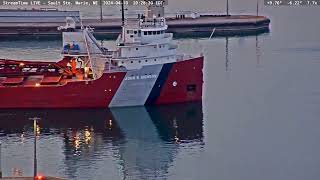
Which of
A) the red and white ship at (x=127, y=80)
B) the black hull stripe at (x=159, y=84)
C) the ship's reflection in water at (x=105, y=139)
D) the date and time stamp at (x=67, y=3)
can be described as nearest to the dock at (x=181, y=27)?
the date and time stamp at (x=67, y=3)


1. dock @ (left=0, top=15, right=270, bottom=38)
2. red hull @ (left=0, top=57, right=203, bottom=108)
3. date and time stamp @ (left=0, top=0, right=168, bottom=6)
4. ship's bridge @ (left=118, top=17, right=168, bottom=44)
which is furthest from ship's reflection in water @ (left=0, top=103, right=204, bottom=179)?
date and time stamp @ (left=0, top=0, right=168, bottom=6)

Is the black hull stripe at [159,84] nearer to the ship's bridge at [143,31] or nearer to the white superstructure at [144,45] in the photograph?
the white superstructure at [144,45]

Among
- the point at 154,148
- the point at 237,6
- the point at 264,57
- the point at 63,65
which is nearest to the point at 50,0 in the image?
the point at 237,6

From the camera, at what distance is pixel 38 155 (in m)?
23.2

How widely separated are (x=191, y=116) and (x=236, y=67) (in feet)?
36.9

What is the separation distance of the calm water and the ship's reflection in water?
0.03 metres

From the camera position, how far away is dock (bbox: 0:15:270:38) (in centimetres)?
5688

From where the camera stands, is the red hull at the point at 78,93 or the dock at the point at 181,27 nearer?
the red hull at the point at 78,93

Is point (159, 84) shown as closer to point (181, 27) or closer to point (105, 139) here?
point (105, 139)

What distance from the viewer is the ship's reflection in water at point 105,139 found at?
21.9 meters

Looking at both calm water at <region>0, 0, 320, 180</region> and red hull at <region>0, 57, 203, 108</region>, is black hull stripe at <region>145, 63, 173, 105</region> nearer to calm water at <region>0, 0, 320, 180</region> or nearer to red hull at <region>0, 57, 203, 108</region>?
red hull at <region>0, 57, 203, 108</region>

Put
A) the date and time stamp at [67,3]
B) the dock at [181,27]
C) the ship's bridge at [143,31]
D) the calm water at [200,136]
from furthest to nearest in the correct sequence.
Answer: the date and time stamp at [67,3]
the dock at [181,27]
the ship's bridge at [143,31]
the calm water at [200,136]

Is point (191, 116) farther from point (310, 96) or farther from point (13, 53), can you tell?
point (13, 53)

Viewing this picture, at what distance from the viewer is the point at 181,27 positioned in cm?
5812
